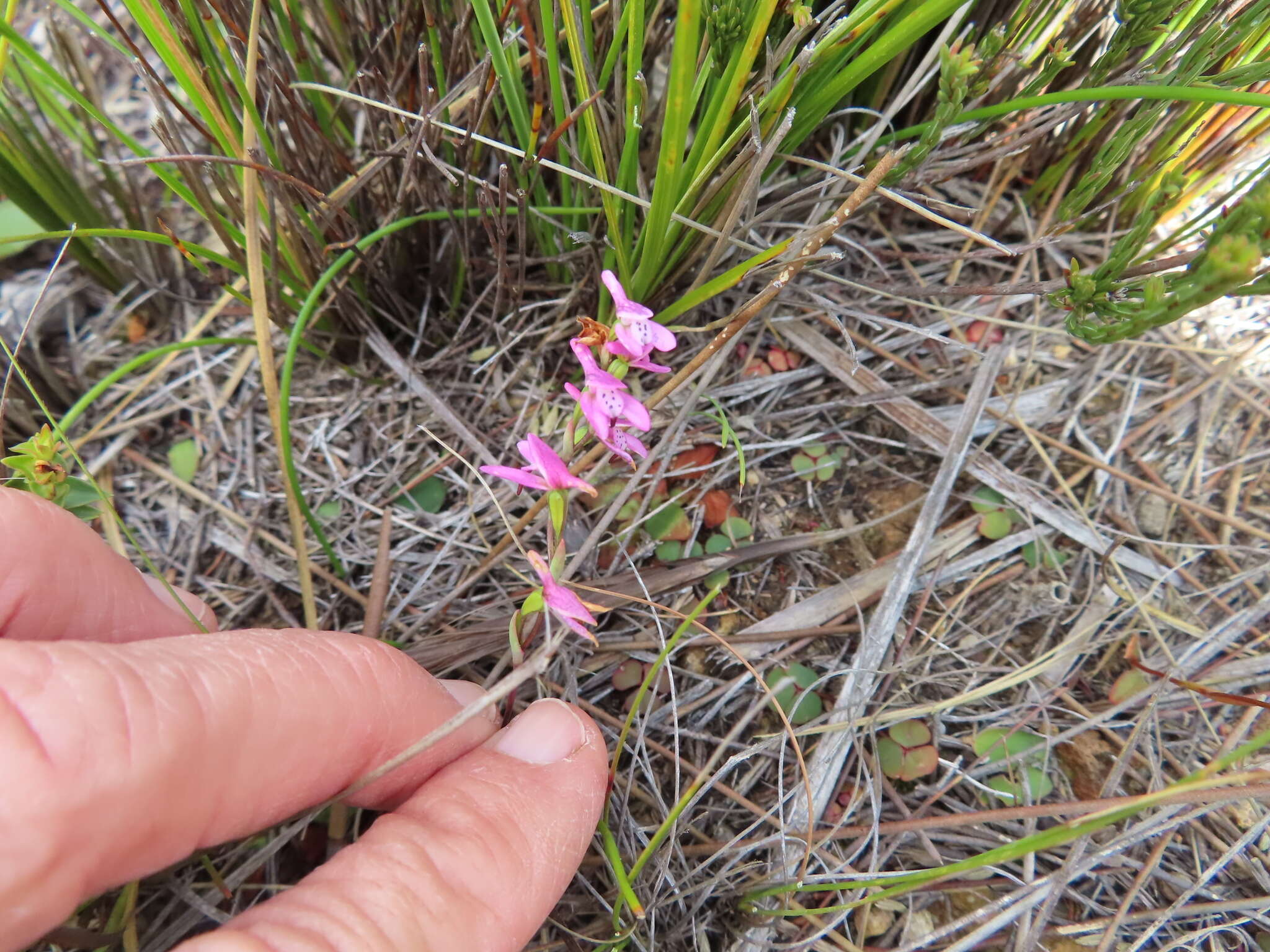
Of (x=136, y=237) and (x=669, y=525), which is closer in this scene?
(x=136, y=237)

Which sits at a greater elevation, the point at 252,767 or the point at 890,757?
the point at 252,767

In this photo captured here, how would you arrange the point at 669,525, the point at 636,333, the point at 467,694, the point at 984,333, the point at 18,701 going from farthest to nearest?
1. the point at 984,333
2. the point at 669,525
3. the point at 467,694
4. the point at 636,333
5. the point at 18,701

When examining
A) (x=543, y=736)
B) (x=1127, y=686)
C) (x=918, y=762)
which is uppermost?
(x=543, y=736)

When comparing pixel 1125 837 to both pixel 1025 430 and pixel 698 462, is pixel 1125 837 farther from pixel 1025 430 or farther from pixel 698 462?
pixel 698 462

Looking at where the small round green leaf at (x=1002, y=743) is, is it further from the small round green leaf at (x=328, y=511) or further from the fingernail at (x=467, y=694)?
the small round green leaf at (x=328, y=511)

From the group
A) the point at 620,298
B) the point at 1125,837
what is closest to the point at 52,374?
the point at 620,298

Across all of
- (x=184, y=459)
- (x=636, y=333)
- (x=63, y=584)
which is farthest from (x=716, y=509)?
(x=184, y=459)

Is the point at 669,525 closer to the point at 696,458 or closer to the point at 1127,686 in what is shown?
the point at 696,458
